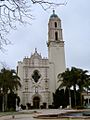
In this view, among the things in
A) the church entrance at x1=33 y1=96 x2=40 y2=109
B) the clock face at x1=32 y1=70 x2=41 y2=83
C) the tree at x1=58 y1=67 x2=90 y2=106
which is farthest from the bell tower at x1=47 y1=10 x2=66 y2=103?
the tree at x1=58 y1=67 x2=90 y2=106

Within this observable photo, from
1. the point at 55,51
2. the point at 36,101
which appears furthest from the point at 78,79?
the point at 55,51

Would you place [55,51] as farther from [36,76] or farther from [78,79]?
[78,79]

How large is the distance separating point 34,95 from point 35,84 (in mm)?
2980

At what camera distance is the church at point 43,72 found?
2825 inches

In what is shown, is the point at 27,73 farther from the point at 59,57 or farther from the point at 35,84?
the point at 59,57

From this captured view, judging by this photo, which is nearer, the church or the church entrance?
the church entrance

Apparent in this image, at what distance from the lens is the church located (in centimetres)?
7175

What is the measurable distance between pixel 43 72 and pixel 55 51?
644 centimetres

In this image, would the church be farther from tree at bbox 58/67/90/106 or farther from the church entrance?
tree at bbox 58/67/90/106

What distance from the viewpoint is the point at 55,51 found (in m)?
75.9

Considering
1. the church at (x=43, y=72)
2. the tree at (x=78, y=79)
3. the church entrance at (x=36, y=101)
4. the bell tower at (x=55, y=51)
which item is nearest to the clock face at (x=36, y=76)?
the church at (x=43, y=72)

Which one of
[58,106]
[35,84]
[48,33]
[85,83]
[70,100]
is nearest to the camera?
[85,83]

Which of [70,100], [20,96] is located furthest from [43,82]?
[70,100]

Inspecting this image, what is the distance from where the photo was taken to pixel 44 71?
74812mm
